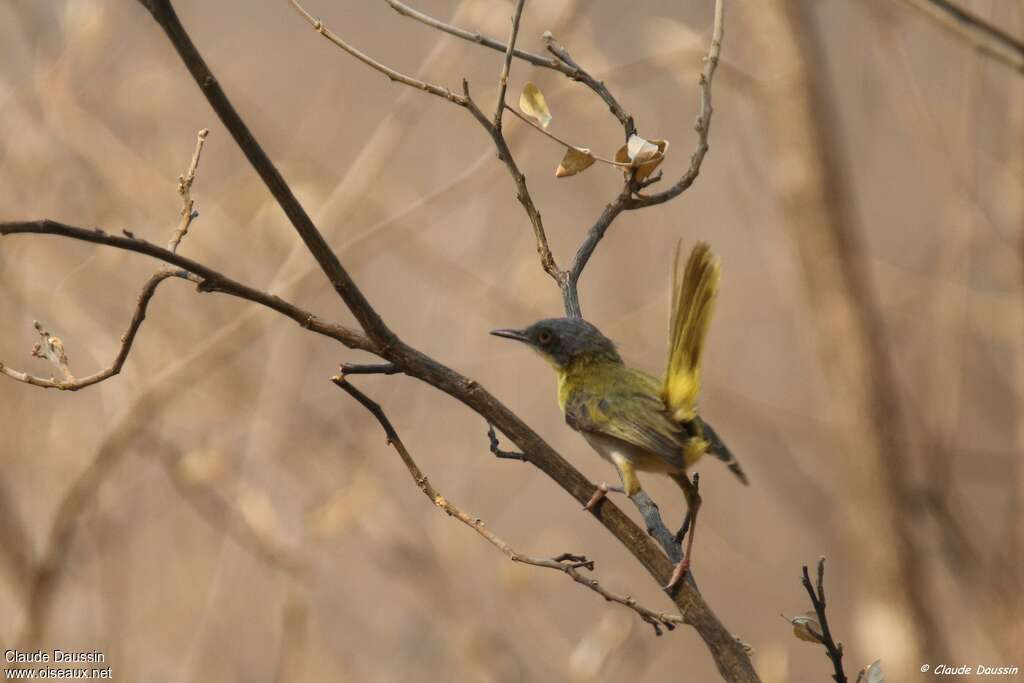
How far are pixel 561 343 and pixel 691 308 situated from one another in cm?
66

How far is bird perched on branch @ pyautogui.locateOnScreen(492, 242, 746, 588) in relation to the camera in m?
2.11

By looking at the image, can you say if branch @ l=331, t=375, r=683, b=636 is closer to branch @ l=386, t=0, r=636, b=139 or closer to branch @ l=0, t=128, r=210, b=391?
branch @ l=0, t=128, r=210, b=391

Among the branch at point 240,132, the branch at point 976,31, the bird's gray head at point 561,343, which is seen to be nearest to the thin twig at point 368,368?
the branch at point 240,132

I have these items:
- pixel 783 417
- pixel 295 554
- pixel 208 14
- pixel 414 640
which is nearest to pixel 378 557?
pixel 414 640

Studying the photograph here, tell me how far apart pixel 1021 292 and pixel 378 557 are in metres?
3.09

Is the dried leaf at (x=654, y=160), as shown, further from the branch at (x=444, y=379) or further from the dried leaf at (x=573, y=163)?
the branch at (x=444, y=379)

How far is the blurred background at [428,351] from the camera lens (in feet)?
12.7

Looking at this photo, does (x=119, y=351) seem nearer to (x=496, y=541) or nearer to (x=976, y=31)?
(x=496, y=541)

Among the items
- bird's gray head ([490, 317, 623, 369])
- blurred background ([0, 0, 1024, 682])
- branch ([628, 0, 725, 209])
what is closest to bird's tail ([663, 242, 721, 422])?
branch ([628, 0, 725, 209])

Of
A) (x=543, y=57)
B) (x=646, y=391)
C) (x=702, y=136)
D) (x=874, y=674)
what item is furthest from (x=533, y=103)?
(x=874, y=674)

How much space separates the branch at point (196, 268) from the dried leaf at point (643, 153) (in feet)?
2.43

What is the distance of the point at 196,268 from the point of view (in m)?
1.39

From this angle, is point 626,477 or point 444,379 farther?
point 626,477

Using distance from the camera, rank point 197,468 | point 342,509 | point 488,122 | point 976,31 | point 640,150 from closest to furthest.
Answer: point 488,122 < point 640,150 < point 976,31 < point 197,468 < point 342,509
